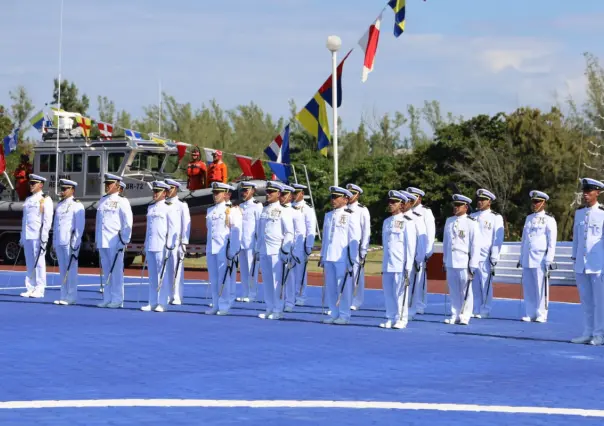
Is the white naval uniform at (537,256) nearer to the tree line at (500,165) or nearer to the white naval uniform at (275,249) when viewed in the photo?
the white naval uniform at (275,249)

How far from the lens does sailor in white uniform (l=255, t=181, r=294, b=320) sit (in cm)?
1680

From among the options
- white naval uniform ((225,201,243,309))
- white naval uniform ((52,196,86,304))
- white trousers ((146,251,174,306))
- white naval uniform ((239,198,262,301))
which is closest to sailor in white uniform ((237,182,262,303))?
white naval uniform ((239,198,262,301))

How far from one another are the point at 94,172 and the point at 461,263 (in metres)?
14.6

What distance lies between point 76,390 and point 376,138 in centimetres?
5526

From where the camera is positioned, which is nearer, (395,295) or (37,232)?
(395,295)

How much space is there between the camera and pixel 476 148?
45.3 meters

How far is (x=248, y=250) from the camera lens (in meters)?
20.2

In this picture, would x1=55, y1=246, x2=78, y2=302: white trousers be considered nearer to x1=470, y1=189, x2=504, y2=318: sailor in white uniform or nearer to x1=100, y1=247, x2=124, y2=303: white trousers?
x1=100, y1=247, x2=124, y2=303: white trousers

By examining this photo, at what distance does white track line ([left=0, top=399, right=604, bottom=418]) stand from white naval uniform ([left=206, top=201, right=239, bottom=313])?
7911mm

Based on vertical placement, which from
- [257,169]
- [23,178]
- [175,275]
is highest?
[257,169]

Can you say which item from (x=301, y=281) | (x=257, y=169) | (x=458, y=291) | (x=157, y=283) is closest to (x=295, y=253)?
(x=301, y=281)

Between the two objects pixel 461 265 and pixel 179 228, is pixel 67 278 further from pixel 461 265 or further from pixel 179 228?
pixel 461 265

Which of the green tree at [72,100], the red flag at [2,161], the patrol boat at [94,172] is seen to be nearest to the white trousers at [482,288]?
the patrol boat at [94,172]

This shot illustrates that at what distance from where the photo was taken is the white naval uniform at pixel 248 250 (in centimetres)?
1997
